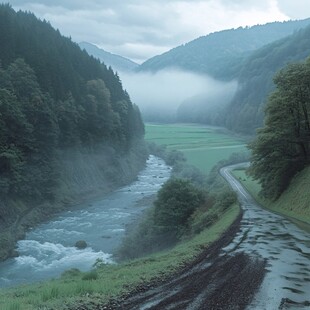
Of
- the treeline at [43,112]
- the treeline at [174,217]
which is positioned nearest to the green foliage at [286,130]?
the treeline at [174,217]

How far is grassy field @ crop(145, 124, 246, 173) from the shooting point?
11512 centimetres

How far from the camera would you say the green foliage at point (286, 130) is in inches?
1662

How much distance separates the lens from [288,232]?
2606 centimetres

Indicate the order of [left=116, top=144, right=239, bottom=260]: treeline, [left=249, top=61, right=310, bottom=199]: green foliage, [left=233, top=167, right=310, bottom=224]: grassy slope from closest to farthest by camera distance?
[left=233, top=167, right=310, bottom=224]: grassy slope < [left=116, top=144, right=239, bottom=260]: treeline < [left=249, top=61, right=310, bottom=199]: green foliage

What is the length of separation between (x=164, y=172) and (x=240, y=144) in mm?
39601

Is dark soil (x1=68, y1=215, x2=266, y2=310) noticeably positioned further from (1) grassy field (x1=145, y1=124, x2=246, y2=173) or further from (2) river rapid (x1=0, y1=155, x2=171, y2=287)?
(1) grassy field (x1=145, y1=124, x2=246, y2=173)

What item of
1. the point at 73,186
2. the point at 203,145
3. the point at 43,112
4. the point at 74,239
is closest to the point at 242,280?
the point at 74,239

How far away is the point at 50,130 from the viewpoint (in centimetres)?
6756

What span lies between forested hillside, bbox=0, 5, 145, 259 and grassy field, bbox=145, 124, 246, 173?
19.2 meters

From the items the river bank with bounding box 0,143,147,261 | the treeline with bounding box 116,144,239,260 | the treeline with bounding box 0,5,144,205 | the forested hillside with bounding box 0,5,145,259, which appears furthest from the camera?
Answer: the treeline with bounding box 0,5,144,205

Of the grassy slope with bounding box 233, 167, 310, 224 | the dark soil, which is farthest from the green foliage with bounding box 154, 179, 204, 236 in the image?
the dark soil

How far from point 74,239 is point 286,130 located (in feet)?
87.6

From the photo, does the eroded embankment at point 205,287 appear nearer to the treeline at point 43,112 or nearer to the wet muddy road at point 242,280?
the wet muddy road at point 242,280

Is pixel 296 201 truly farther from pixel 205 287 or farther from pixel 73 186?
pixel 73 186
